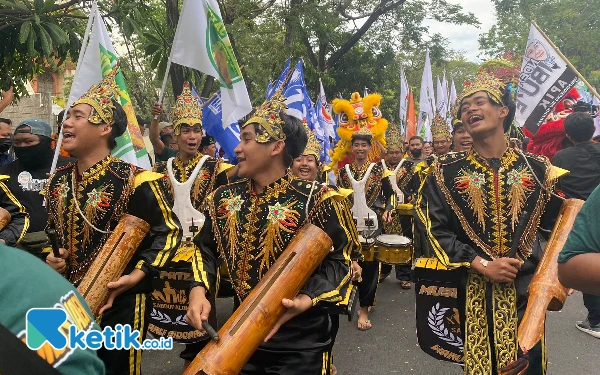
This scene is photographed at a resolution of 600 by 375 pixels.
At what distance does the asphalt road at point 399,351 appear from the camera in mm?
4469

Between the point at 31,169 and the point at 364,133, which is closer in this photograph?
the point at 31,169

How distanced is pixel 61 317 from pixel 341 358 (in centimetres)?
411

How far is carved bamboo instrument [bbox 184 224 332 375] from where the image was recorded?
1.93 metres

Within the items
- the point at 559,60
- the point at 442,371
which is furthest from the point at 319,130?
the point at 442,371

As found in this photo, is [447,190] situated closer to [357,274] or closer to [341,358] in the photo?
[357,274]

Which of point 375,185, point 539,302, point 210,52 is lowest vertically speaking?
point 375,185

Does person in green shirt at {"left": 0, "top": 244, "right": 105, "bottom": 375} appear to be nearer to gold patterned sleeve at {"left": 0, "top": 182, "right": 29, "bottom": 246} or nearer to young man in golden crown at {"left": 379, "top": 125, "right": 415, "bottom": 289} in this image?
gold patterned sleeve at {"left": 0, "top": 182, "right": 29, "bottom": 246}

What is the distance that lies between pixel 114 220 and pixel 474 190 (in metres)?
2.19

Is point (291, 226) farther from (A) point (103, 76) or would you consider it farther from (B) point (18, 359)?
(A) point (103, 76)

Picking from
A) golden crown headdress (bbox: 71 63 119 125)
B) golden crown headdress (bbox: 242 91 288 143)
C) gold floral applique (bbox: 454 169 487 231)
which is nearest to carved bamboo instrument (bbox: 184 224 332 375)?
golden crown headdress (bbox: 242 91 288 143)

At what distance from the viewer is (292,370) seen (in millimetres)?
2438

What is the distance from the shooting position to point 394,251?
17.9 feet

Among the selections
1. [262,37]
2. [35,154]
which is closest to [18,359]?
[35,154]

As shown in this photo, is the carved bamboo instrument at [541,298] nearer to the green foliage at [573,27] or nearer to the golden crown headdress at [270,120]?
the golden crown headdress at [270,120]
